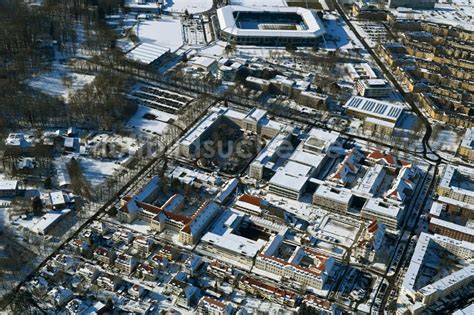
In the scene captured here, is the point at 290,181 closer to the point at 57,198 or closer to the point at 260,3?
the point at 57,198

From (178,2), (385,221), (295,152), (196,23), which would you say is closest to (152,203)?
(295,152)

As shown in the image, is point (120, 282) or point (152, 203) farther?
point (152, 203)

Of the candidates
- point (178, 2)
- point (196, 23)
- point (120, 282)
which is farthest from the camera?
point (178, 2)

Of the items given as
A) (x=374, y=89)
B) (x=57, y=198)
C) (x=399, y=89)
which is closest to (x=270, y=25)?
(x=399, y=89)

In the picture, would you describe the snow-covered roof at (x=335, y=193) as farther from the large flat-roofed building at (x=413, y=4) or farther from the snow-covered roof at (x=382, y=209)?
the large flat-roofed building at (x=413, y=4)

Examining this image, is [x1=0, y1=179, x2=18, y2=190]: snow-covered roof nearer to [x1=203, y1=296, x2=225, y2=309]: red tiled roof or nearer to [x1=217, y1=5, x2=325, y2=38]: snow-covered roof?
[x1=203, y1=296, x2=225, y2=309]: red tiled roof

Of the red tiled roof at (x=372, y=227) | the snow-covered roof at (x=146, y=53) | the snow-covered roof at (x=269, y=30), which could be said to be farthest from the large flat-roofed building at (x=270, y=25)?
the red tiled roof at (x=372, y=227)

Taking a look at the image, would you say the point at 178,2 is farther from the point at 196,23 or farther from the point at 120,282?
the point at 120,282
